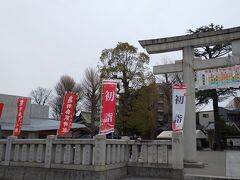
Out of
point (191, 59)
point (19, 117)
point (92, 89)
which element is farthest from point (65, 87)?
point (191, 59)

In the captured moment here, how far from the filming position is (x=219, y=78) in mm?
13258

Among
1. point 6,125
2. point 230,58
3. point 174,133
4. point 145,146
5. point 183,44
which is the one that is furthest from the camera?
point 6,125

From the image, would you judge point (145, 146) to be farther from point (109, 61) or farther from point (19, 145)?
point (109, 61)

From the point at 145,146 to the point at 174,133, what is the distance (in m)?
Answer: 1.49

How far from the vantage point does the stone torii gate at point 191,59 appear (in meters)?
13.4

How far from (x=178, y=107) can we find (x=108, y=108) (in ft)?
10.9

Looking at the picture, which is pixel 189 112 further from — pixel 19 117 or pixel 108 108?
pixel 19 117

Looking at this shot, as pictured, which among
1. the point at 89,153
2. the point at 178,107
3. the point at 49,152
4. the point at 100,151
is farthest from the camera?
the point at 178,107

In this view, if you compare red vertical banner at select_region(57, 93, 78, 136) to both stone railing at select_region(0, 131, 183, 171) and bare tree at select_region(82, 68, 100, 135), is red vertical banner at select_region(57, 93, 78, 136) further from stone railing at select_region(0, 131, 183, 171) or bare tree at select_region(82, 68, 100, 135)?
bare tree at select_region(82, 68, 100, 135)

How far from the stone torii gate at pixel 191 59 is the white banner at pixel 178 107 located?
6.78ft

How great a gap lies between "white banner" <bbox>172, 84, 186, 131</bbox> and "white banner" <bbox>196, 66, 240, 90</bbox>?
202 centimetres

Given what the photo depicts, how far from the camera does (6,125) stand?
85.9ft

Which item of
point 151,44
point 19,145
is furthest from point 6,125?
point 151,44

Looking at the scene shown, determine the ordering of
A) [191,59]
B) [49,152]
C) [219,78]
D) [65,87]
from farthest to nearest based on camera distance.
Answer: [65,87], [191,59], [219,78], [49,152]
